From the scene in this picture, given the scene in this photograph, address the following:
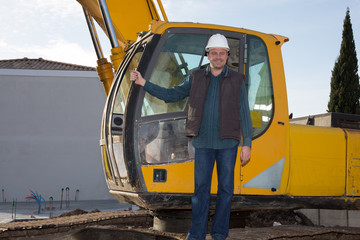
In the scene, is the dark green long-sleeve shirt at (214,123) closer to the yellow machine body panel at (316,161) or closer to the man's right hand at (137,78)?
the man's right hand at (137,78)

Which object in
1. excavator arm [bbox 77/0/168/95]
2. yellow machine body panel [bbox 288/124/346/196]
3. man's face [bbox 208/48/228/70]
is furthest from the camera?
excavator arm [bbox 77/0/168/95]

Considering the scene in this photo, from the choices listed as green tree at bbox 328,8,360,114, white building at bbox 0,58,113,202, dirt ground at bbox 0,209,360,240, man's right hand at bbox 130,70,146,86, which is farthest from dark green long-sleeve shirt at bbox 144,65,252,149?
green tree at bbox 328,8,360,114

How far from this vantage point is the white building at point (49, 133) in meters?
17.0

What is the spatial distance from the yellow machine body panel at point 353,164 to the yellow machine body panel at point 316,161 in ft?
0.22

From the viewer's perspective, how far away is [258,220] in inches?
263

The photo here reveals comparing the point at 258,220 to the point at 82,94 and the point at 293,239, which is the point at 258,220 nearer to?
the point at 293,239

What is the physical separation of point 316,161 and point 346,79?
1979 cm

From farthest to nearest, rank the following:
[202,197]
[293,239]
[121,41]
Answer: [121,41] → [293,239] → [202,197]

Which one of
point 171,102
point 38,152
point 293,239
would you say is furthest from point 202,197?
point 38,152

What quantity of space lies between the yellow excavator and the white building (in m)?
12.9

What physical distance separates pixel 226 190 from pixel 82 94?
14853 millimetres

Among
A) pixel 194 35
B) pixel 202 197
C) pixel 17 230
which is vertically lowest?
pixel 17 230

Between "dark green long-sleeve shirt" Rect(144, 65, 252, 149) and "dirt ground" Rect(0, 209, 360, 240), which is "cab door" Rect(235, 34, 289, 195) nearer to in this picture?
"dirt ground" Rect(0, 209, 360, 240)

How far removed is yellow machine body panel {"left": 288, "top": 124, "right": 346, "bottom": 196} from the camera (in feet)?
15.1
